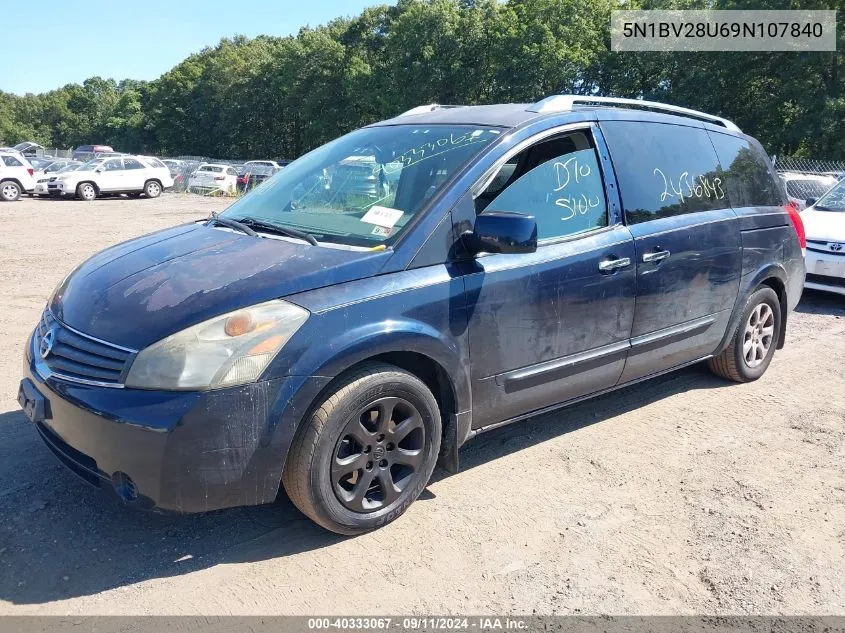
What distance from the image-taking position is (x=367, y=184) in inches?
145

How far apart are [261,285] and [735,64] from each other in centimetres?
4007

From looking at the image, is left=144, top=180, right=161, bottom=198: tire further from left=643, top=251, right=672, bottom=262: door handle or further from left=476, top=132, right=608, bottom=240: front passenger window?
left=643, top=251, right=672, bottom=262: door handle

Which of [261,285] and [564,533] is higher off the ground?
[261,285]

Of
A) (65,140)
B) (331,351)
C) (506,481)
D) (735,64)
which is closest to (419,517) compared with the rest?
(506,481)

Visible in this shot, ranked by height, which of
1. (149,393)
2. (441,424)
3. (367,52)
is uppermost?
(367,52)

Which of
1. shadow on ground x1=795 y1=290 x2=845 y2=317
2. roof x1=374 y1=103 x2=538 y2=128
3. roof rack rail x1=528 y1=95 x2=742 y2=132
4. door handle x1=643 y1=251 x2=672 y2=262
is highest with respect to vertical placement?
roof rack rail x1=528 y1=95 x2=742 y2=132

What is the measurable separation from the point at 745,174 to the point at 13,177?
82.7 ft

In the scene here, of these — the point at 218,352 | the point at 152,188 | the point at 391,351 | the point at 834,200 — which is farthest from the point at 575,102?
the point at 152,188

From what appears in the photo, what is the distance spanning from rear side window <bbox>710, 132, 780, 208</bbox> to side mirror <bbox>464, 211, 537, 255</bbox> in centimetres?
234

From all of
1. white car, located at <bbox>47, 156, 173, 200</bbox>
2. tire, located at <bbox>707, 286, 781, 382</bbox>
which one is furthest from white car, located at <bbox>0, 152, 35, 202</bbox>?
tire, located at <bbox>707, 286, 781, 382</bbox>

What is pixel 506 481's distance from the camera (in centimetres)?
369

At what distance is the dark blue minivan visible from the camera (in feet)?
8.86

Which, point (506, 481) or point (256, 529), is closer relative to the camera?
point (256, 529)

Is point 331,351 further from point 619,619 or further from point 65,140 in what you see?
point 65,140
